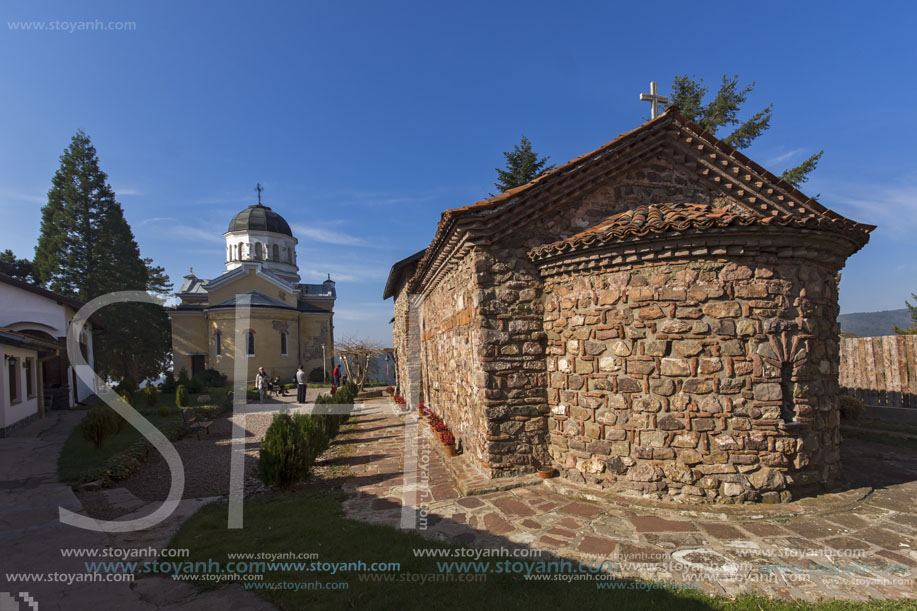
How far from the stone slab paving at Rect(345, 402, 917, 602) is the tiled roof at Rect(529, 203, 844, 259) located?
3334mm

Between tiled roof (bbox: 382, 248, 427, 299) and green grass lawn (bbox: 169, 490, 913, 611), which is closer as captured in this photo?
green grass lawn (bbox: 169, 490, 913, 611)


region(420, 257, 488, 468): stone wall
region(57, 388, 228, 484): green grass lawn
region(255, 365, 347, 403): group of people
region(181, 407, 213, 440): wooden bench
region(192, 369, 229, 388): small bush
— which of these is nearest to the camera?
region(420, 257, 488, 468): stone wall

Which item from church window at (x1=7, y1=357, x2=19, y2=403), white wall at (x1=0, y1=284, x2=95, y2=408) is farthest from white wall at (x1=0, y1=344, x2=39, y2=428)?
white wall at (x1=0, y1=284, x2=95, y2=408)

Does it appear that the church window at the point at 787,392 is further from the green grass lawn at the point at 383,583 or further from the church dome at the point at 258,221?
the church dome at the point at 258,221

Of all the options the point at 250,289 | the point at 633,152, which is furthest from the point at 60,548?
the point at 250,289

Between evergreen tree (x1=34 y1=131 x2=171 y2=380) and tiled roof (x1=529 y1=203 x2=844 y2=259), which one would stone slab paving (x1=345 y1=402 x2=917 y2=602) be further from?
evergreen tree (x1=34 y1=131 x2=171 y2=380)

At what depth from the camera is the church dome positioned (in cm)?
3375

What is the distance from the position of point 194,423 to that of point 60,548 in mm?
9804

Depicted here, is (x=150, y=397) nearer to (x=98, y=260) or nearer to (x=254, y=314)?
(x=254, y=314)

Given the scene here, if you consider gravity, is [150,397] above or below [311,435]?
below

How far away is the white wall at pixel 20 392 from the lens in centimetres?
1134

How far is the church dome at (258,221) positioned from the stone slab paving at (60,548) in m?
27.9

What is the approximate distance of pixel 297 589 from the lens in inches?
145

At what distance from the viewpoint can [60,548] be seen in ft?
15.8
